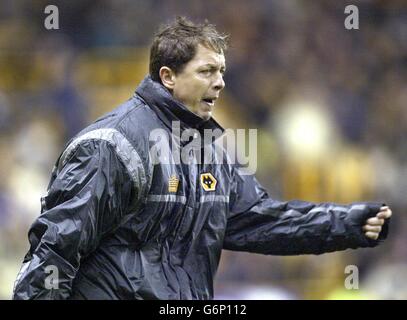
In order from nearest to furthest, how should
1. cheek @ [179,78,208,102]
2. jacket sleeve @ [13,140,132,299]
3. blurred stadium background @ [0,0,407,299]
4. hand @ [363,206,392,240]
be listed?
jacket sleeve @ [13,140,132,299] → cheek @ [179,78,208,102] → hand @ [363,206,392,240] → blurred stadium background @ [0,0,407,299]

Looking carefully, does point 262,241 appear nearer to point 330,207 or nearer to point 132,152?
point 330,207

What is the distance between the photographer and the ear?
4934mm

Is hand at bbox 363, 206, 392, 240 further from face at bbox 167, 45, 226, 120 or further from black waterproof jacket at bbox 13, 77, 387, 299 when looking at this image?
face at bbox 167, 45, 226, 120

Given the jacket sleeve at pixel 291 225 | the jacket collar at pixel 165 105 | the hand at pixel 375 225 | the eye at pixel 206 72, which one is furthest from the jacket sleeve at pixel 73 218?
the hand at pixel 375 225

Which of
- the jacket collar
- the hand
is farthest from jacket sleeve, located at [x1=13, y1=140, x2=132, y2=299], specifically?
the hand

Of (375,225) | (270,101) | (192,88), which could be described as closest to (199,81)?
(192,88)

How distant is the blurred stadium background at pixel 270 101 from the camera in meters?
9.70

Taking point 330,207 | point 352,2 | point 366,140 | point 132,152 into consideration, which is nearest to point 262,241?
point 330,207

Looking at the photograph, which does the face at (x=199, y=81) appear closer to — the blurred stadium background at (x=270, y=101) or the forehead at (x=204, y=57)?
the forehead at (x=204, y=57)

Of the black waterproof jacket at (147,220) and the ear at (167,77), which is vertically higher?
the ear at (167,77)

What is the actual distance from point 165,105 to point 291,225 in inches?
37.2

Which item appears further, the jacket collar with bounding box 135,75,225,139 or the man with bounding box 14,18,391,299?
the jacket collar with bounding box 135,75,225,139

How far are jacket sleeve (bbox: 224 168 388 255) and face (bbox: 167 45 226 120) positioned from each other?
0.52 metres

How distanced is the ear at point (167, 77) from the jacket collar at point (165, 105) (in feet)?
0.22
